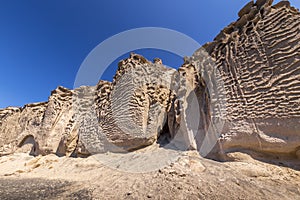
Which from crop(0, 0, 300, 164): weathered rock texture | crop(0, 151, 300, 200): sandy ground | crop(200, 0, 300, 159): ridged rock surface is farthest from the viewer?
crop(0, 0, 300, 164): weathered rock texture

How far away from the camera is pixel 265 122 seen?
77.8 inches

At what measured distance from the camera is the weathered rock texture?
77.6 inches

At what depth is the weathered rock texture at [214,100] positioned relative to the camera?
6.47 feet

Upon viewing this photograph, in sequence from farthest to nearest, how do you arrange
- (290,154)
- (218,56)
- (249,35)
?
1. (218,56)
2. (249,35)
3. (290,154)

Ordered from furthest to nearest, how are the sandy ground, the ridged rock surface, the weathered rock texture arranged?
the weathered rock texture
the ridged rock surface
the sandy ground

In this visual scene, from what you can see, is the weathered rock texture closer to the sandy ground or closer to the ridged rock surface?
the ridged rock surface

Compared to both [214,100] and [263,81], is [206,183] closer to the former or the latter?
[214,100]

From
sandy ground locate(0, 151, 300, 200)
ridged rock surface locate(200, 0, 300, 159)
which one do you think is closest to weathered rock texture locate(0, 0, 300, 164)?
ridged rock surface locate(200, 0, 300, 159)

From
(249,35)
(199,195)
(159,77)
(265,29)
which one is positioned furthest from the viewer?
(159,77)

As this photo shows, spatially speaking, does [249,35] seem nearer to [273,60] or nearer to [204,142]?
[273,60]

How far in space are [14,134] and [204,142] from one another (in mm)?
10041

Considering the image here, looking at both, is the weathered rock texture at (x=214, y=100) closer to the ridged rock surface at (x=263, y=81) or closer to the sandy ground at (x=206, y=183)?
the ridged rock surface at (x=263, y=81)

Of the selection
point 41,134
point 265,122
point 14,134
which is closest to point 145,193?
point 265,122

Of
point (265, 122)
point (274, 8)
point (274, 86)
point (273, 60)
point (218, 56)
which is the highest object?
point (274, 8)
